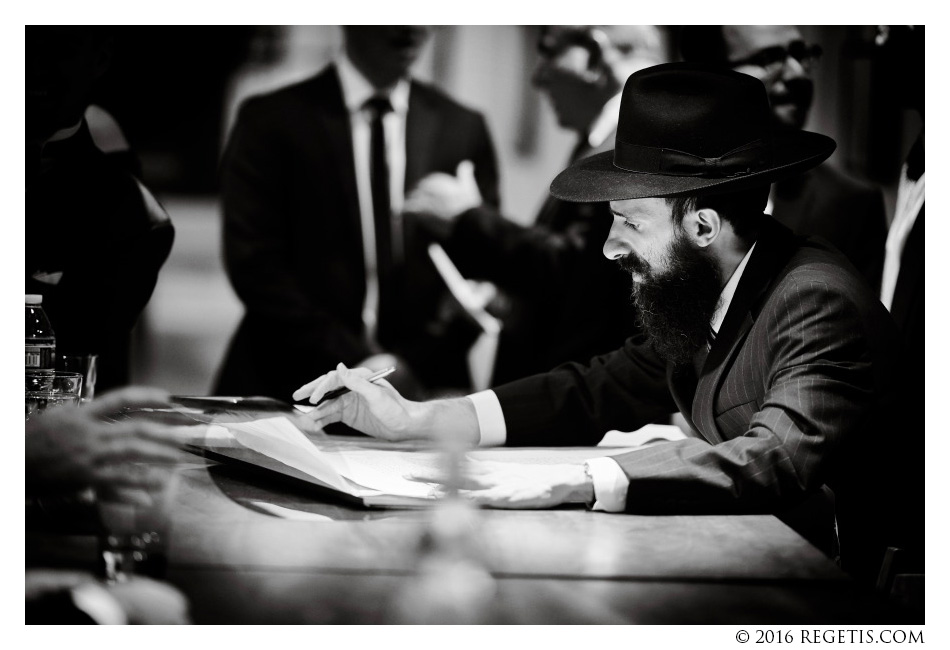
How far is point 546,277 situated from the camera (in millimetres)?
2541

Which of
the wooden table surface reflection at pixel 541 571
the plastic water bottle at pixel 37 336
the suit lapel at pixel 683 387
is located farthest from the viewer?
the plastic water bottle at pixel 37 336

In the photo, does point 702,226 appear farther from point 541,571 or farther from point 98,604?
point 98,604

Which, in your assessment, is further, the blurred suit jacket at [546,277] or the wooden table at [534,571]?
the blurred suit jacket at [546,277]

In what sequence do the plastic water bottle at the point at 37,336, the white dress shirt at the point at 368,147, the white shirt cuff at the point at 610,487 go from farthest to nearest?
the white dress shirt at the point at 368,147 → the plastic water bottle at the point at 37,336 → the white shirt cuff at the point at 610,487

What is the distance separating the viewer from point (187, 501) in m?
1.62

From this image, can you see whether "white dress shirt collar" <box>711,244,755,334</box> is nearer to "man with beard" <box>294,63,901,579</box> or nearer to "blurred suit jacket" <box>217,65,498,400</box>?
"man with beard" <box>294,63,901,579</box>

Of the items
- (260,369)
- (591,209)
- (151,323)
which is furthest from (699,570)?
(151,323)

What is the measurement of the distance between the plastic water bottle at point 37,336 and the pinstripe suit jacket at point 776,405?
1.08 m

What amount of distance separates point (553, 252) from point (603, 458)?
40.2 inches

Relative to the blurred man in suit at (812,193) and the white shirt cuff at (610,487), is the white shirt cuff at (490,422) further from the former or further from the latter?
the blurred man in suit at (812,193)

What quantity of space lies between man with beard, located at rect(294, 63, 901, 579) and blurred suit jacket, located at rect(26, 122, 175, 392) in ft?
2.36

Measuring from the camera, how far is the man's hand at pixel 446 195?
2482 millimetres

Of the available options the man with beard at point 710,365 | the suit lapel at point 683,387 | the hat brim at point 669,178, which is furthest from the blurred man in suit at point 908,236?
Result: the suit lapel at point 683,387

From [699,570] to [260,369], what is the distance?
1521 millimetres
